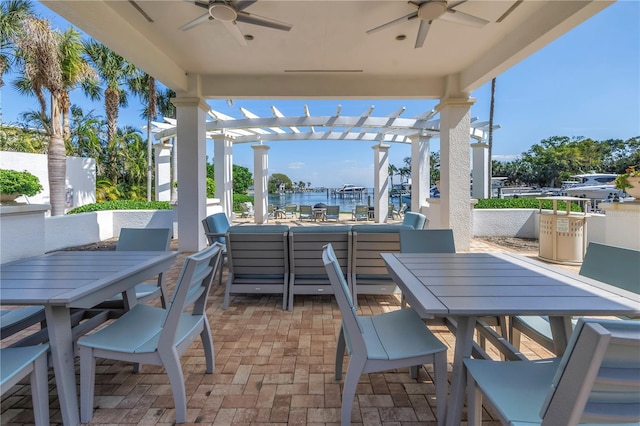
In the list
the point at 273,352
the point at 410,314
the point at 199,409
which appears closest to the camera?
the point at 199,409

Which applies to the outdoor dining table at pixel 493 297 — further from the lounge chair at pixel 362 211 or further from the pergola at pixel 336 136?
the lounge chair at pixel 362 211

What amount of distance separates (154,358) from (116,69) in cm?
1556

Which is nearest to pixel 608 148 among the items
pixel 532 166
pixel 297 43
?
pixel 532 166

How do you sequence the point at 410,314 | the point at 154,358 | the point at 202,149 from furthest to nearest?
the point at 202,149 → the point at 410,314 → the point at 154,358

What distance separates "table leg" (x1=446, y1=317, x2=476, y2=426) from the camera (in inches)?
58.4

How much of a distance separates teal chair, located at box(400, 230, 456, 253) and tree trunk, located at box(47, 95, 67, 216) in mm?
8611

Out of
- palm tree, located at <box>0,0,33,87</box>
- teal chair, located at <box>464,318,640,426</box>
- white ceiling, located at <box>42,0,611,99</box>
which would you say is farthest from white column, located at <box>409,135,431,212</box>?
palm tree, located at <box>0,0,33,87</box>

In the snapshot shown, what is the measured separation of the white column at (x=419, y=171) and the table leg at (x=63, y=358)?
8759 mm

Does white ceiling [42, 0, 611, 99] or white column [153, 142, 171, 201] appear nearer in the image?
white ceiling [42, 0, 611, 99]

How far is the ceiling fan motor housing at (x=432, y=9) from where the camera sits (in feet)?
11.5

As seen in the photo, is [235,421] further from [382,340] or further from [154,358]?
[382,340]

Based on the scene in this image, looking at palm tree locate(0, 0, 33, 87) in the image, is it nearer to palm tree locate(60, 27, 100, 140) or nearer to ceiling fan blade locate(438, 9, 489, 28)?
palm tree locate(60, 27, 100, 140)

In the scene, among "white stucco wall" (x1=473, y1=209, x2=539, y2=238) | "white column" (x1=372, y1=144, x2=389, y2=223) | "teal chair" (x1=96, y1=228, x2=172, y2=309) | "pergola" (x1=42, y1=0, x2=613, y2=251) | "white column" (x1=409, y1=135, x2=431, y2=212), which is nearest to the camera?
"teal chair" (x1=96, y1=228, x2=172, y2=309)

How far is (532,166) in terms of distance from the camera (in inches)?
1540
